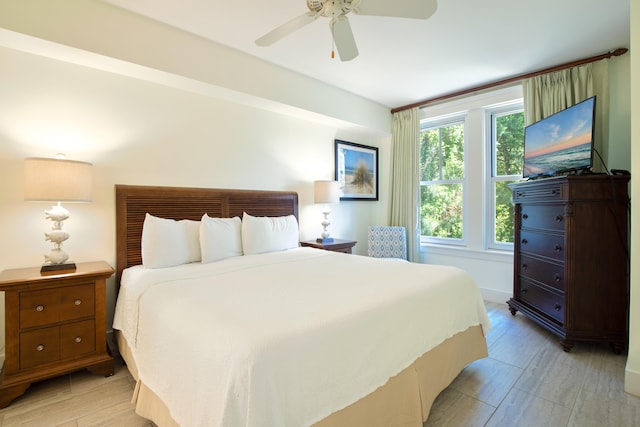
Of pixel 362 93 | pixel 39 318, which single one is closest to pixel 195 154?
pixel 39 318

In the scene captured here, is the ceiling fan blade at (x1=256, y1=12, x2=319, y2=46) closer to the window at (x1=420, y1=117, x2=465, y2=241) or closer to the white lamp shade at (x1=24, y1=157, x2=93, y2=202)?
the white lamp shade at (x1=24, y1=157, x2=93, y2=202)

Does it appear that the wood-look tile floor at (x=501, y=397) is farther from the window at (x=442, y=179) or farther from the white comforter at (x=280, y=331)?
the window at (x=442, y=179)

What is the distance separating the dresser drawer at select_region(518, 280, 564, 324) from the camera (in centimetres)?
254

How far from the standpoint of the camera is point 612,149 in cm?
287

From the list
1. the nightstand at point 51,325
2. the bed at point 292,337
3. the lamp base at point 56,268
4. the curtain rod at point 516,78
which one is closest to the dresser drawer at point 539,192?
the bed at point 292,337

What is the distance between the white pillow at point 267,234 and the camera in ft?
9.46

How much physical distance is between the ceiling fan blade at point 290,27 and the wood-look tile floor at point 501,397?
2396 mm

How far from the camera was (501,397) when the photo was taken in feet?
6.17

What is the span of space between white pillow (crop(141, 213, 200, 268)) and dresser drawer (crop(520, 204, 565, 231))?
3.07 metres

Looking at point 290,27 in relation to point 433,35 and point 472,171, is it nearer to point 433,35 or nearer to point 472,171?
point 433,35

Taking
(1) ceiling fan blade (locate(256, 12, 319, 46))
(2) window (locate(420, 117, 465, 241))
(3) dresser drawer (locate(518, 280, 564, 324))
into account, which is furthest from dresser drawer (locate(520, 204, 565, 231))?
(1) ceiling fan blade (locate(256, 12, 319, 46))

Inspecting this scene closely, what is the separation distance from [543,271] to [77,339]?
12.3 ft

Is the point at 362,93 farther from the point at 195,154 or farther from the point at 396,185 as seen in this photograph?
the point at 195,154

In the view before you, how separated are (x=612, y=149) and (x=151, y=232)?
4.18 metres
